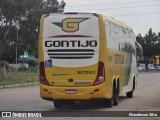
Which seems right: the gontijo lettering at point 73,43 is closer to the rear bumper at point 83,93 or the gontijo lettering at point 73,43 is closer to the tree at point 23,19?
the rear bumper at point 83,93

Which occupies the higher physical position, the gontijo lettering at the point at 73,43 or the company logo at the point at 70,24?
the company logo at the point at 70,24

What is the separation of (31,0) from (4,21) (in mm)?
3936

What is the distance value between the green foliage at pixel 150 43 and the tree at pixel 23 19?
51.9 m

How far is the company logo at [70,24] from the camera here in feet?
58.9

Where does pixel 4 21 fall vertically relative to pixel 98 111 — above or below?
above

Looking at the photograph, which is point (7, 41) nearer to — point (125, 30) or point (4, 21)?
point (4, 21)

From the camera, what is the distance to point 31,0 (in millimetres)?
56438

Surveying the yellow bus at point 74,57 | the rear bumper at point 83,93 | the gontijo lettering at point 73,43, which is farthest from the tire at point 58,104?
the gontijo lettering at point 73,43

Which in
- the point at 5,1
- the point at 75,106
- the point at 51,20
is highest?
the point at 5,1

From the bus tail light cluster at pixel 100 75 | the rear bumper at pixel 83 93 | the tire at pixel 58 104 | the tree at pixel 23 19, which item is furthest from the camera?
the tree at pixel 23 19

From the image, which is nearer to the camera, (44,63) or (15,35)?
(44,63)

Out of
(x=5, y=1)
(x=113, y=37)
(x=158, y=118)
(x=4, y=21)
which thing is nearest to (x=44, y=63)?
(x=113, y=37)

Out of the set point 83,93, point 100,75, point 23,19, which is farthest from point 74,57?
point 23,19

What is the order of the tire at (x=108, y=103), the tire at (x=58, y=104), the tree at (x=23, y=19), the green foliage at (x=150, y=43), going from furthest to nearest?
1. the green foliage at (x=150, y=43)
2. the tree at (x=23, y=19)
3. the tire at (x=58, y=104)
4. the tire at (x=108, y=103)
